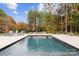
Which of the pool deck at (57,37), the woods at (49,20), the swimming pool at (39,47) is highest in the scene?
the woods at (49,20)

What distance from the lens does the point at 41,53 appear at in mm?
3896

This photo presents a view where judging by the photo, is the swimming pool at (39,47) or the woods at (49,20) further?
the woods at (49,20)

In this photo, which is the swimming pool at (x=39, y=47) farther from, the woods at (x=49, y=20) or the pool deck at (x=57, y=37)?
the woods at (x=49, y=20)

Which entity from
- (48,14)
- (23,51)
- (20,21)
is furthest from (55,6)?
(23,51)

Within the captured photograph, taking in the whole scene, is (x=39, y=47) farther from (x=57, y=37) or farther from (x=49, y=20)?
(x=49, y=20)

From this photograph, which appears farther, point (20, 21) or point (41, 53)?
point (20, 21)

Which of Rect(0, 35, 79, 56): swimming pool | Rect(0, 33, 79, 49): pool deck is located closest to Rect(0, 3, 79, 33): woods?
Rect(0, 33, 79, 49): pool deck

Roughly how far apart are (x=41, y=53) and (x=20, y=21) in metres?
0.77

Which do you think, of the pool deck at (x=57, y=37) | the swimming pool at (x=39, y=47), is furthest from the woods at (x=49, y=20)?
the swimming pool at (x=39, y=47)

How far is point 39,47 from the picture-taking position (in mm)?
4039

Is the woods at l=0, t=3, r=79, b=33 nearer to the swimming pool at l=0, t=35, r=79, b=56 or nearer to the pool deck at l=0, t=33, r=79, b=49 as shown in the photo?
the pool deck at l=0, t=33, r=79, b=49

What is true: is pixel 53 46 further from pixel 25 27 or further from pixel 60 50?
pixel 25 27

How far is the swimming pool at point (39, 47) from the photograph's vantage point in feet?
12.8

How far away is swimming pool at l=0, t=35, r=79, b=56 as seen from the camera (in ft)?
12.8
